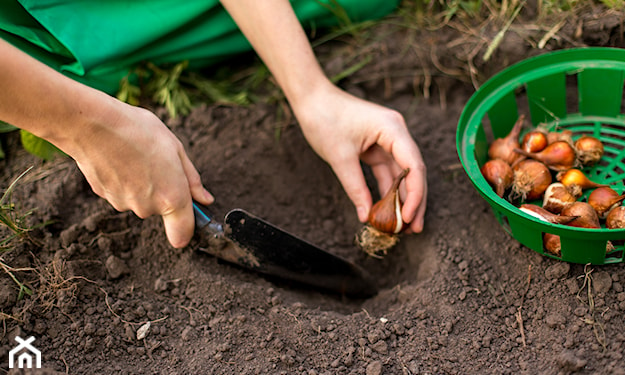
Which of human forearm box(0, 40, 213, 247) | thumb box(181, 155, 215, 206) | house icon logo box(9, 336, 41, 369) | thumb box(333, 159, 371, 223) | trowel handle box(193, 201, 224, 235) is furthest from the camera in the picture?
thumb box(333, 159, 371, 223)

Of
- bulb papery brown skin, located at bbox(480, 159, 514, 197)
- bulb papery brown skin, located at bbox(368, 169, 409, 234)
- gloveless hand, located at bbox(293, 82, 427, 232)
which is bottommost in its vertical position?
bulb papery brown skin, located at bbox(480, 159, 514, 197)

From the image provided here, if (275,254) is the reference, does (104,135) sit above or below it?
above

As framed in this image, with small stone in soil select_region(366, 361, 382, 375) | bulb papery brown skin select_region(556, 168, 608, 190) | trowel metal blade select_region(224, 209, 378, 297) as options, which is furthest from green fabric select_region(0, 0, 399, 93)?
small stone in soil select_region(366, 361, 382, 375)

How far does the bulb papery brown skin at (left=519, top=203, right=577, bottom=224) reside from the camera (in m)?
1.34

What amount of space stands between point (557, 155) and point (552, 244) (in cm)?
30

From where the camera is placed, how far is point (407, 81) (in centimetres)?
200

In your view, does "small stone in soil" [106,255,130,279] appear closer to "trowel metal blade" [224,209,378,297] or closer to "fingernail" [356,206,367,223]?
"trowel metal blade" [224,209,378,297]

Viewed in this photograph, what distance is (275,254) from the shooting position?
5.02 feet

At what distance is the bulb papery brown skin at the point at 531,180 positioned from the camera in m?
1.50

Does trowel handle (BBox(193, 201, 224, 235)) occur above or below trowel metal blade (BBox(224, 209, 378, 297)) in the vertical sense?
above

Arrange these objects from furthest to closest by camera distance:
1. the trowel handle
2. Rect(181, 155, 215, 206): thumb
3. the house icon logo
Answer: the trowel handle, Rect(181, 155, 215, 206): thumb, the house icon logo

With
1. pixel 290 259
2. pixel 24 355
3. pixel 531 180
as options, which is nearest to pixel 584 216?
pixel 531 180

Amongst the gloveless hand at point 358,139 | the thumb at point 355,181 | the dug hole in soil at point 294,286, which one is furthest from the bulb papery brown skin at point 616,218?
the thumb at point 355,181

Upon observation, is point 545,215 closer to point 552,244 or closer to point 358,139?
point 552,244
